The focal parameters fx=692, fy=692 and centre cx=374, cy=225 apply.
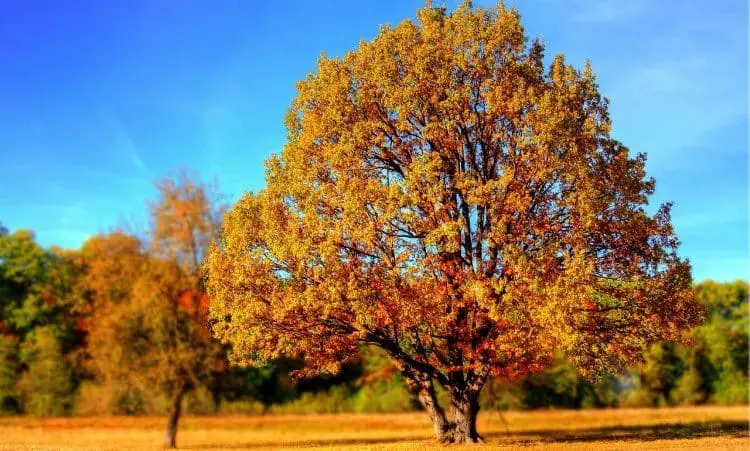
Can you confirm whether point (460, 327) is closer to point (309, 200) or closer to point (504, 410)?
point (309, 200)

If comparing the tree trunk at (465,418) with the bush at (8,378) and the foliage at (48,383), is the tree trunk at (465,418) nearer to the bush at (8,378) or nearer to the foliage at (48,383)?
the foliage at (48,383)

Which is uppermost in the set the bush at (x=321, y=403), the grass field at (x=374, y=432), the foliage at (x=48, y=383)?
the foliage at (x=48, y=383)

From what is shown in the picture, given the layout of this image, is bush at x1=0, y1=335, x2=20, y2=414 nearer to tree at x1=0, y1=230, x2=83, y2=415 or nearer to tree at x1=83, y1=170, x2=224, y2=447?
tree at x1=0, y1=230, x2=83, y2=415

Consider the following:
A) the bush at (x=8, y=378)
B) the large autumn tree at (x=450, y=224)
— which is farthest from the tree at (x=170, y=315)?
the bush at (x=8, y=378)

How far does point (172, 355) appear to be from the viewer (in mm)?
37156

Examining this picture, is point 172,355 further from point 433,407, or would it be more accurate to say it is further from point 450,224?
point 450,224

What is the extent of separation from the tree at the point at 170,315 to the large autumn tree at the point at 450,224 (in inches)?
369

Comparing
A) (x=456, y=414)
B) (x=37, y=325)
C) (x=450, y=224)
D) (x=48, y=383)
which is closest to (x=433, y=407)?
(x=456, y=414)

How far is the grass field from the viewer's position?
98.4ft

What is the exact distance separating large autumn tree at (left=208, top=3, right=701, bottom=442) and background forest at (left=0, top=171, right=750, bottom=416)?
10.2m

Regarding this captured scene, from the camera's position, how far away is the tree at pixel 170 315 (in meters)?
37.3

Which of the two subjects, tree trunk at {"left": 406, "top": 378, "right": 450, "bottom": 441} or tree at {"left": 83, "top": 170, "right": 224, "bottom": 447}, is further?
tree at {"left": 83, "top": 170, "right": 224, "bottom": 447}

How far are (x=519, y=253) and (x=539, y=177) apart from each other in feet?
10.7

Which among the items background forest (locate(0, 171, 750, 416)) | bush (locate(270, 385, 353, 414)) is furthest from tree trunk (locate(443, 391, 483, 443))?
bush (locate(270, 385, 353, 414))
